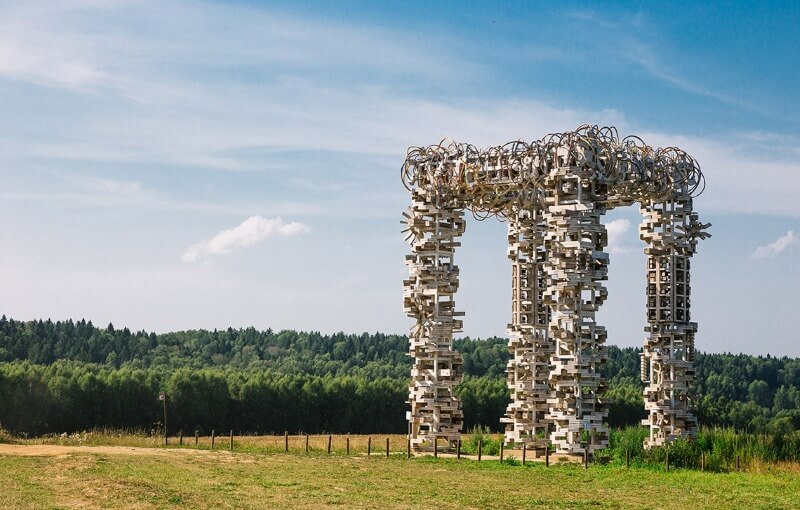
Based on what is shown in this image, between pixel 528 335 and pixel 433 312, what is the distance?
354 cm

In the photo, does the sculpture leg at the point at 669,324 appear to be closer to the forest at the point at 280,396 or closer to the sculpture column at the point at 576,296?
the sculpture column at the point at 576,296

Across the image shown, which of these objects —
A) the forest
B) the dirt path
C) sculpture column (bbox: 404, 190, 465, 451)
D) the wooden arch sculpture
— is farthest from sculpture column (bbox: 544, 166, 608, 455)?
the forest

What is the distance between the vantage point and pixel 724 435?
31.5 meters

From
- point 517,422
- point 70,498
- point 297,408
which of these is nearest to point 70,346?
point 297,408

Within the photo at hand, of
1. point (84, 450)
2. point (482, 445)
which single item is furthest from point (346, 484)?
point (482, 445)

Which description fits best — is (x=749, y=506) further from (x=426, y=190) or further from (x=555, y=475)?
(x=426, y=190)

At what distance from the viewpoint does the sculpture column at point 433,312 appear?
1256 inches

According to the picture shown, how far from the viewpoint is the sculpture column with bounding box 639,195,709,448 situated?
3231 centimetres

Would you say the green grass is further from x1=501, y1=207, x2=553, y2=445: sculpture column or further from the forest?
the forest

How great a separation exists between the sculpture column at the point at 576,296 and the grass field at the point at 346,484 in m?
1.26

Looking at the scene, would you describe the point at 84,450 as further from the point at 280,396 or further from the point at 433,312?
the point at 280,396

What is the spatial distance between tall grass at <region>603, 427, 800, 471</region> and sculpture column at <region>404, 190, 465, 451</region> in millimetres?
4569

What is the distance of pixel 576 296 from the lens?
95.3 feet

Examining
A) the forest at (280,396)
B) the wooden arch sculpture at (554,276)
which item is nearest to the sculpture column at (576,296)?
the wooden arch sculpture at (554,276)
